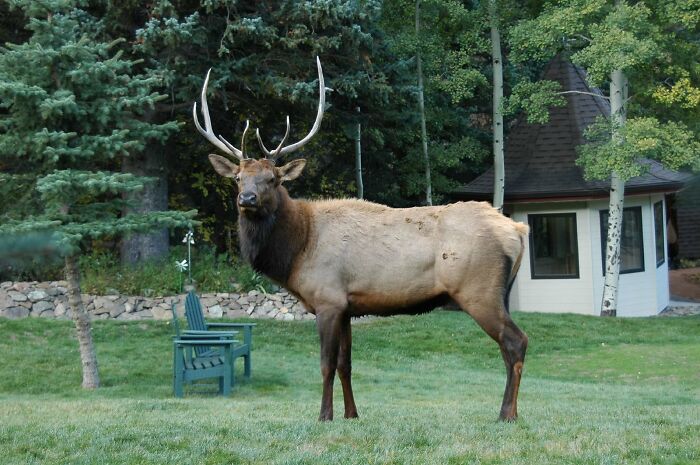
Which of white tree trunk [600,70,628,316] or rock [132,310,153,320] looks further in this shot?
white tree trunk [600,70,628,316]

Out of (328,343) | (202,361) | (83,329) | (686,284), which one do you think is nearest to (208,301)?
(83,329)

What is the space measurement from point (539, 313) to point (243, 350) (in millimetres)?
9482

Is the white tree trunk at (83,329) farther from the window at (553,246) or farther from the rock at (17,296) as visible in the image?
the window at (553,246)

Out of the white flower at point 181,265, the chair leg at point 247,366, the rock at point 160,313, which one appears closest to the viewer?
the chair leg at point 247,366

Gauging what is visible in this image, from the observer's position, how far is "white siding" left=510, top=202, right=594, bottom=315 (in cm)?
2270

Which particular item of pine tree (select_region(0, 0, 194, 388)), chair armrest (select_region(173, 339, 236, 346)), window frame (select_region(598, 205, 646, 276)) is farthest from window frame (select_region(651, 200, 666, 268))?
pine tree (select_region(0, 0, 194, 388))

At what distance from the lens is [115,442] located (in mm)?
6320

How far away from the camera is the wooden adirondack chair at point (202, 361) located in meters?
12.3

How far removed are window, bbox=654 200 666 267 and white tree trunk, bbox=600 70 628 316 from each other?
400 centimetres

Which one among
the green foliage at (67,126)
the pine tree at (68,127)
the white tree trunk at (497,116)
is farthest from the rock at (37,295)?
the white tree trunk at (497,116)

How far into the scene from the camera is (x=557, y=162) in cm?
2338

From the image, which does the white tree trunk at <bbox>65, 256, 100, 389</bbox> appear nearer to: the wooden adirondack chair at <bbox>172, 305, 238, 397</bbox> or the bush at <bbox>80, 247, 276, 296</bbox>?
the wooden adirondack chair at <bbox>172, 305, 238, 397</bbox>

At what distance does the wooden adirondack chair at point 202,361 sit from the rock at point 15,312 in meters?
6.10

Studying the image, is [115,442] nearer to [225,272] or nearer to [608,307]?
[225,272]
